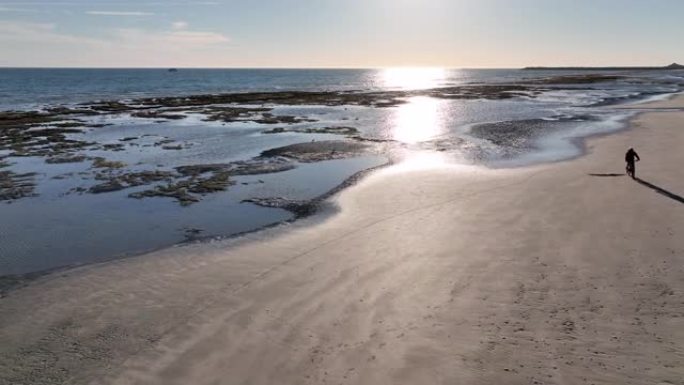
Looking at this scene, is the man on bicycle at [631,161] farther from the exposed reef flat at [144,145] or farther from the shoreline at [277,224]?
the exposed reef flat at [144,145]

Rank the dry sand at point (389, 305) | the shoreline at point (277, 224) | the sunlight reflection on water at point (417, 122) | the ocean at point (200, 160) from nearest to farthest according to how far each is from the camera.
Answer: the dry sand at point (389, 305) → the shoreline at point (277, 224) → the ocean at point (200, 160) → the sunlight reflection on water at point (417, 122)

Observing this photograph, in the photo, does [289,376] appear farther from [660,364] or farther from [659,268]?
[659,268]

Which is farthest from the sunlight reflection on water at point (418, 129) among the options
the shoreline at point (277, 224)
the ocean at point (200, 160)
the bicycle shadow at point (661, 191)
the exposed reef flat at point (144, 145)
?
the bicycle shadow at point (661, 191)

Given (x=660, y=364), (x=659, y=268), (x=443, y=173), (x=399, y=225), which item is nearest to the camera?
(x=660, y=364)

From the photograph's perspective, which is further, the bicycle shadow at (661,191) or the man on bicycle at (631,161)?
the man on bicycle at (631,161)

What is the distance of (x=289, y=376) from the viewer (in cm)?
759

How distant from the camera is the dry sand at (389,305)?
25.4 feet

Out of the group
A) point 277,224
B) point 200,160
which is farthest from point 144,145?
point 277,224

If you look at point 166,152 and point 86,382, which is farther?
point 166,152

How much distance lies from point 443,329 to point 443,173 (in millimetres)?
13437

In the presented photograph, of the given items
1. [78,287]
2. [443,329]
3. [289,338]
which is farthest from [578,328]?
[78,287]

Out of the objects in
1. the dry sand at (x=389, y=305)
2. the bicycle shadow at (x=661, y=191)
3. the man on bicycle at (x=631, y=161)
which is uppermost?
the man on bicycle at (x=631, y=161)

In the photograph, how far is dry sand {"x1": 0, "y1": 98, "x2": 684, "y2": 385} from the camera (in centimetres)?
775

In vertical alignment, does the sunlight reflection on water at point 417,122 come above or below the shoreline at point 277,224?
above
